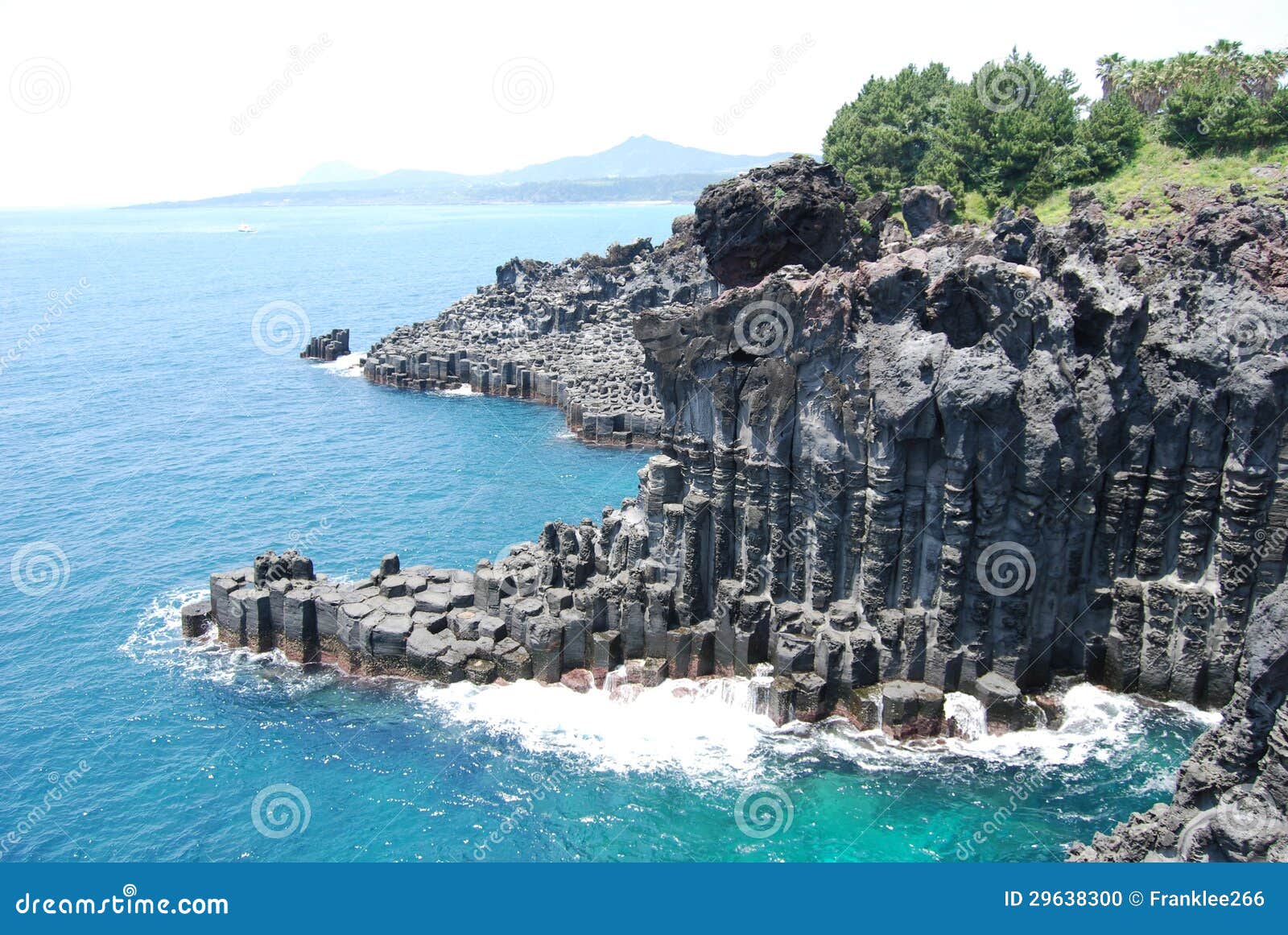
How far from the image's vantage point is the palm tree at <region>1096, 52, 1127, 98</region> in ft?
292

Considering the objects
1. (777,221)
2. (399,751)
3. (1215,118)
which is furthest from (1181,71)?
(399,751)

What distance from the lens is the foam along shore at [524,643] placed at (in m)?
31.0

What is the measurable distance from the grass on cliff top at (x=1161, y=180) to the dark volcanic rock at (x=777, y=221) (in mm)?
29171

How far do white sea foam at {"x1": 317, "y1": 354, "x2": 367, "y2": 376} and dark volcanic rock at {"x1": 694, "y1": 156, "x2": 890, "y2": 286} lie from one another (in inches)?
2126

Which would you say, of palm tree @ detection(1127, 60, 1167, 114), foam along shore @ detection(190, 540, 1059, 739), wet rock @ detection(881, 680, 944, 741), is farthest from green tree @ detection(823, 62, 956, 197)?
wet rock @ detection(881, 680, 944, 741)

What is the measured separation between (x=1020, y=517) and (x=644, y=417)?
38798mm

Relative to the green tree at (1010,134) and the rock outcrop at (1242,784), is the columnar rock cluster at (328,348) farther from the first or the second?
the rock outcrop at (1242,784)

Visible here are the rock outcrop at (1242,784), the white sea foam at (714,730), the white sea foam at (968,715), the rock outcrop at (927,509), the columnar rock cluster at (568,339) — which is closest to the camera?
the rock outcrop at (1242,784)

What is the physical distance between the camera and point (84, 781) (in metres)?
30.5

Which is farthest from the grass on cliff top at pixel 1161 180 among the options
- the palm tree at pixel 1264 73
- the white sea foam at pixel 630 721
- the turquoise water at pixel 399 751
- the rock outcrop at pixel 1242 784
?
the rock outcrop at pixel 1242 784

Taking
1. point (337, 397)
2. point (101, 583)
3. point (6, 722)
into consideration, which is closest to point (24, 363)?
point (337, 397)

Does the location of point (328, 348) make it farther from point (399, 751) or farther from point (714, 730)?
point (714, 730)

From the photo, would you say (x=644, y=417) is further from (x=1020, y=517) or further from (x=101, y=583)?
(x=1020, y=517)

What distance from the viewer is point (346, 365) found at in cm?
9838
